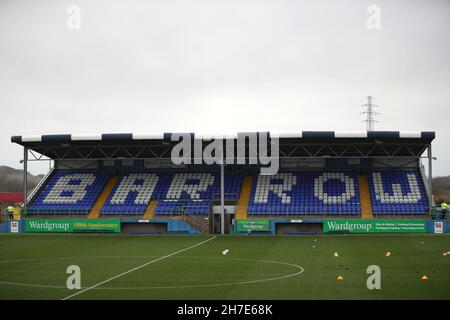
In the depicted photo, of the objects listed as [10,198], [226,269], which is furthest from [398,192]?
[10,198]

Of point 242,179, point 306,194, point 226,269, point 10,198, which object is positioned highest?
point 242,179

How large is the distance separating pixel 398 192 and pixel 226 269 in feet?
98.9

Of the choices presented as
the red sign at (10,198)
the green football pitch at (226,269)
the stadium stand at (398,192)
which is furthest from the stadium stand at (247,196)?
the red sign at (10,198)

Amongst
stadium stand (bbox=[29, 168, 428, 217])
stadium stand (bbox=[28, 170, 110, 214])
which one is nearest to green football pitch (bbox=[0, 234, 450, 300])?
stadium stand (bbox=[29, 168, 428, 217])

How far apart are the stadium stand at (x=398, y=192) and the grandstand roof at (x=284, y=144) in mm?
1737

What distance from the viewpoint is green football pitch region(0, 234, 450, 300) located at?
17.8 metres

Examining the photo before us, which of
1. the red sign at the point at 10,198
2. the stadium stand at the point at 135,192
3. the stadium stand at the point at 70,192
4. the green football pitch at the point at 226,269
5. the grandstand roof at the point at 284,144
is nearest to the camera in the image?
the green football pitch at the point at 226,269

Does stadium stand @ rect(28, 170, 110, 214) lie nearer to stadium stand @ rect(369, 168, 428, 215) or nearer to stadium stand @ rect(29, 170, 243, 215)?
stadium stand @ rect(29, 170, 243, 215)

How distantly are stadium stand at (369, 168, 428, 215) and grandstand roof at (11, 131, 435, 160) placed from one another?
1737 mm

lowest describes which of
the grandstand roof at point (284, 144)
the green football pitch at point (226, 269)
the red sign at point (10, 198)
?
the red sign at point (10, 198)

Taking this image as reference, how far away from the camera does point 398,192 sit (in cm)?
4978

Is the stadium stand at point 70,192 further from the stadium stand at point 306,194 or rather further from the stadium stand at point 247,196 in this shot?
the stadium stand at point 306,194

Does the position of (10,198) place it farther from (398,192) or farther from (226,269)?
(226,269)

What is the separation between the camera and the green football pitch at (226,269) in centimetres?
1780
